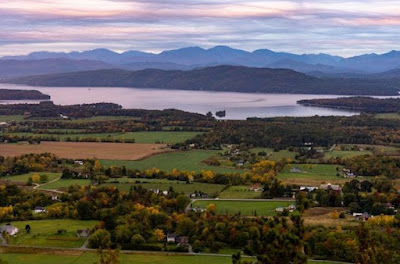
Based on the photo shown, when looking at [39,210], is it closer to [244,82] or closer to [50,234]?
[50,234]

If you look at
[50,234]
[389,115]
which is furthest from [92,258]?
[389,115]

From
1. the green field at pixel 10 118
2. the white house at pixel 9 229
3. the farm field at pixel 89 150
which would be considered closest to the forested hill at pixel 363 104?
the farm field at pixel 89 150

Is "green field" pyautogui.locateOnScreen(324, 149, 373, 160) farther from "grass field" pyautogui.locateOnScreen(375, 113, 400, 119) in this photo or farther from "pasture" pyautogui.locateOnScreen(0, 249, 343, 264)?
"grass field" pyautogui.locateOnScreen(375, 113, 400, 119)

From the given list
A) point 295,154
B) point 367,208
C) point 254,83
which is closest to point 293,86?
point 254,83

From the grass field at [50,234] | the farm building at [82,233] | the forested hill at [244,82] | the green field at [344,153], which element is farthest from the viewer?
the forested hill at [244,82]

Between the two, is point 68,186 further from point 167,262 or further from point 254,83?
point 254,83

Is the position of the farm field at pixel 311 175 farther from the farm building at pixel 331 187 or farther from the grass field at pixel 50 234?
the grass field at pixel 50 234

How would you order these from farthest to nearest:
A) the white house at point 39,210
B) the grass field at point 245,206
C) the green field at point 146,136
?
the green field at point 146,136, the white house at point 39,210, the grass field at point 245,206
